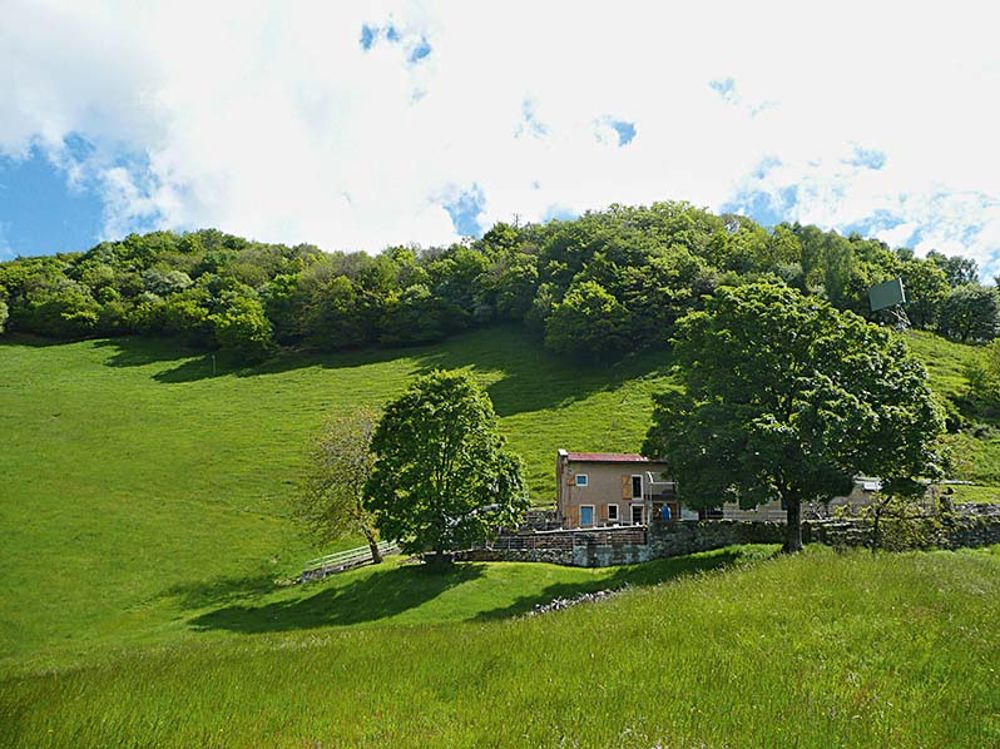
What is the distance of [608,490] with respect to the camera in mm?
43500

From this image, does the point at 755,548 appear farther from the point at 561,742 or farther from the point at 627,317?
the point at 627,317

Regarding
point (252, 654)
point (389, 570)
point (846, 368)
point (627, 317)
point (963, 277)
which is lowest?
point (389, 570)

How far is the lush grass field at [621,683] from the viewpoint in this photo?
22.9 ft

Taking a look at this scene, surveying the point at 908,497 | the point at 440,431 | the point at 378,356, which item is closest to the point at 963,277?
the point at 378,356

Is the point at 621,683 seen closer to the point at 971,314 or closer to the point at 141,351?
the point at 141,351

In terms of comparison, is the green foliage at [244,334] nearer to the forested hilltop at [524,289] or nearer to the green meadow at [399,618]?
the forested hilltop at [524,289]

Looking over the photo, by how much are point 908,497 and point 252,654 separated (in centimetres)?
2657

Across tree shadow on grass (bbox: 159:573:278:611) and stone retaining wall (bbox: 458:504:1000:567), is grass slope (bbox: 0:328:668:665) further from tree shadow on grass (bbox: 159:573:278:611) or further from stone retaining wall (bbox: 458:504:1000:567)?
stone retaining wall (bbox: 458:504:1000:567)

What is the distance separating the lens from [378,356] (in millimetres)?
90875

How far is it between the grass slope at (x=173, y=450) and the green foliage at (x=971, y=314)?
4474 centimetres

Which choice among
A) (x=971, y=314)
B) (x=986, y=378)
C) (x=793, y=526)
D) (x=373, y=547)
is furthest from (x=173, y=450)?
(x=971, y=314)

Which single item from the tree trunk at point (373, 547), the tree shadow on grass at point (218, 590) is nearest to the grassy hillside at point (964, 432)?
the tree trunk at point (373, 547)

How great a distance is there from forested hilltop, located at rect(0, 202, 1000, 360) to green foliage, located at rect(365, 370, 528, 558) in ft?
149

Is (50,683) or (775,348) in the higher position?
(775,348)
